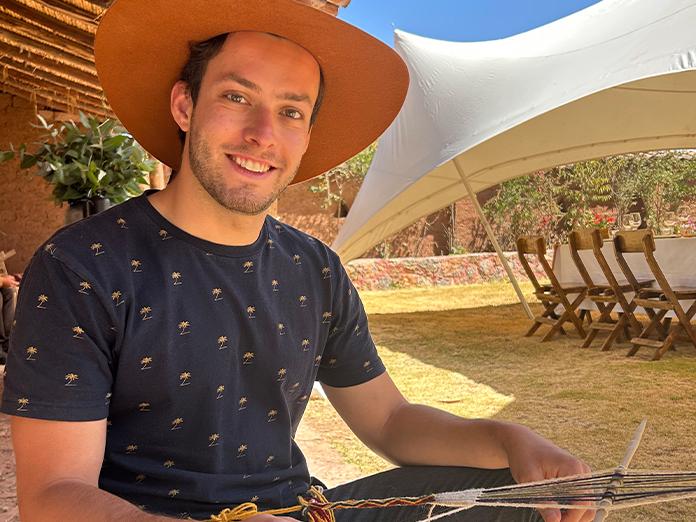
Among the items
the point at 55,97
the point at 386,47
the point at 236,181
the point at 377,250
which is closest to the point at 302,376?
the point at 236,181

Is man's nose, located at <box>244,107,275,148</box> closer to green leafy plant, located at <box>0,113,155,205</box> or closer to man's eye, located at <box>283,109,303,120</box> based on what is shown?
man's eye, located at <box>283,109,303,120</box>

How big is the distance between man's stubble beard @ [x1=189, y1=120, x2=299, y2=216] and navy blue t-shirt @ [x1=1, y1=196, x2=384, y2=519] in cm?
7

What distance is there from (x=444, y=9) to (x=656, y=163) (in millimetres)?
29849

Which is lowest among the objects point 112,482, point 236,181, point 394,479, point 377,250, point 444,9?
point 377,250

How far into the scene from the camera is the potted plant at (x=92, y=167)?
3037 mm

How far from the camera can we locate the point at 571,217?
41.0ft

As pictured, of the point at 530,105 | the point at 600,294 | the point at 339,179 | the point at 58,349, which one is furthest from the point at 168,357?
the point at 339,179

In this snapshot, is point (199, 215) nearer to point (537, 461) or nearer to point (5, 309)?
point (537, 461)

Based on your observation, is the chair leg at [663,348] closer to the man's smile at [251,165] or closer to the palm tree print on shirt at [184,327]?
the man's smile at [251,165]

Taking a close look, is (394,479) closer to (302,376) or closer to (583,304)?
(302,376)

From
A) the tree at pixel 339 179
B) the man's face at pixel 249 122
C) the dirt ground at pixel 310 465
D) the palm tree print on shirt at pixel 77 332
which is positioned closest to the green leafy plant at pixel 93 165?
the dirt ground at pixel 310 465

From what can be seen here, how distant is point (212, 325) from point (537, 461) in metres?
0.52

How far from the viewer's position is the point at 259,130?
49.1 inches

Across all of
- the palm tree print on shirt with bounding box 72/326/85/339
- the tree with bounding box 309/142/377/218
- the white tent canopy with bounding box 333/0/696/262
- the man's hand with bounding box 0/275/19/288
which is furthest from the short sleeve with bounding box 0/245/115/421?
the tree with bounding box 309/142/377/218
